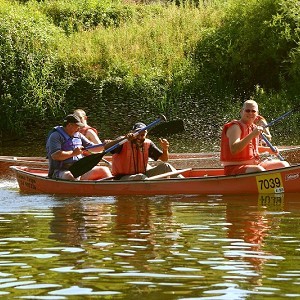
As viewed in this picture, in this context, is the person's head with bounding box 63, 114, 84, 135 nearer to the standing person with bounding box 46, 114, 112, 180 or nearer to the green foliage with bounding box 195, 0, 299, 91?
the standing person with bounding box 46, 114, 112, 180

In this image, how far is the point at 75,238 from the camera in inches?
377

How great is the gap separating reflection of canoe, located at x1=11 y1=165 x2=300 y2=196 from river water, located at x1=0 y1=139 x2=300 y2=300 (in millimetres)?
275

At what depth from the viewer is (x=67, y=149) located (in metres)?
14.2

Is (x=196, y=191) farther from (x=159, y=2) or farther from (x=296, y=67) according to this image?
(x=159, y=2)

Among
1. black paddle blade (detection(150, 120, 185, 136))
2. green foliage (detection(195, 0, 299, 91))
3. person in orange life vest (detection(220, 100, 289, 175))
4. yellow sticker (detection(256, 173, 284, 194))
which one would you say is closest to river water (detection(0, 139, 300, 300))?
yellow sticker (detection(256, 173, 284, 194))

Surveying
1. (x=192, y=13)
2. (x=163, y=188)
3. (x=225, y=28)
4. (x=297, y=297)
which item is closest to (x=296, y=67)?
(x=225, y=28)

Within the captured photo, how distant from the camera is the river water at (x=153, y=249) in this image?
23.6 feet

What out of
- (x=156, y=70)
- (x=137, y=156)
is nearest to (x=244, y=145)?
(x=137, y=156)

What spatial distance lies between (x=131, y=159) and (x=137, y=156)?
10 cm

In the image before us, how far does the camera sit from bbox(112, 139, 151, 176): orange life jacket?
45.4 ft

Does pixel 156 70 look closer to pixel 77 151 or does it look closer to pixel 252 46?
pixel 252 46

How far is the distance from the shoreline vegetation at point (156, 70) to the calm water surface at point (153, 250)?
37.7 feet

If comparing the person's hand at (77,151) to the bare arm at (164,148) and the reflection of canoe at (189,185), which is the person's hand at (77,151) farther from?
the bare arm at (164,148)

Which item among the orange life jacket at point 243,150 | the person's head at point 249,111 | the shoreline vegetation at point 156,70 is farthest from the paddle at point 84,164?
the shoreline vegetation at point 156,70
